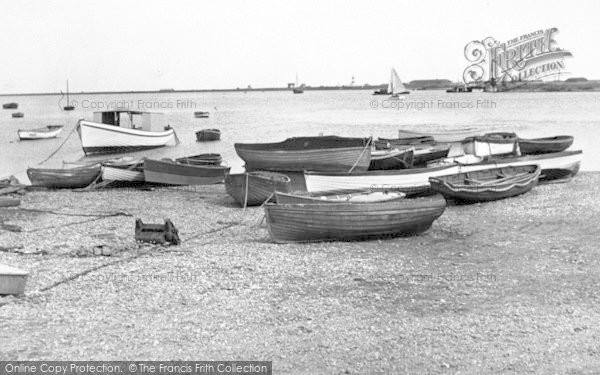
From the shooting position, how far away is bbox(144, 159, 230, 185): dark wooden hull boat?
2241 centimetres

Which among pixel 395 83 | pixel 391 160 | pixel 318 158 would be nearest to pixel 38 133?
pixel 391 160

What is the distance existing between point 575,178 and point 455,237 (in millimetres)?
12131

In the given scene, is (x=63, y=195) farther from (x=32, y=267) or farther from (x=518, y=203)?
(x=518, y=203)

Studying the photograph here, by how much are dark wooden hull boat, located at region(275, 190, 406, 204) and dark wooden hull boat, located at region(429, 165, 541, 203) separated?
10.2 ft

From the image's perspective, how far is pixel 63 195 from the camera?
69.3ft

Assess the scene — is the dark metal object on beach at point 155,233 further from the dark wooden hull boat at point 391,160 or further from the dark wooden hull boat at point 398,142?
the dark wooden hull boat at point 398,142

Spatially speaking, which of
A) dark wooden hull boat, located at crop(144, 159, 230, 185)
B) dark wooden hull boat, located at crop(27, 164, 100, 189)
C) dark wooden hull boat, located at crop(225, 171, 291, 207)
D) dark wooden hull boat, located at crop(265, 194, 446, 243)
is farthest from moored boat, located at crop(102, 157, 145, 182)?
dark wooden hull boat, located at crop(265, 194, 446, 243)

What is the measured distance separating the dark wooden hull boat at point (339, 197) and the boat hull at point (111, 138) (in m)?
25.9

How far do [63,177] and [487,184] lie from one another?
1374cm

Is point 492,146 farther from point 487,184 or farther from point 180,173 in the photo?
point 180,173

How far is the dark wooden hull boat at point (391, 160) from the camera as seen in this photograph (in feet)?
71.6

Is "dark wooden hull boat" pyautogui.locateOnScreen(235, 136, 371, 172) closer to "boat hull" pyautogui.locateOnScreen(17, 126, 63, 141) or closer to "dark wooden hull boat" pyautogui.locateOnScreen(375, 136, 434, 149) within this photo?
A: "dark wooden hull boat" pyautogui.locateOnScreen(375, 136, 434, 149)

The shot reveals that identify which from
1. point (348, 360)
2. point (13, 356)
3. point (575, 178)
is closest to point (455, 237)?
point (348, 360)

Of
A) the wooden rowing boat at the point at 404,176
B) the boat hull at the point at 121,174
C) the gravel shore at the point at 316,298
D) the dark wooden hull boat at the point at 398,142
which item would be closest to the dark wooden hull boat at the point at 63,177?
the boat hull at the point at 121,174
